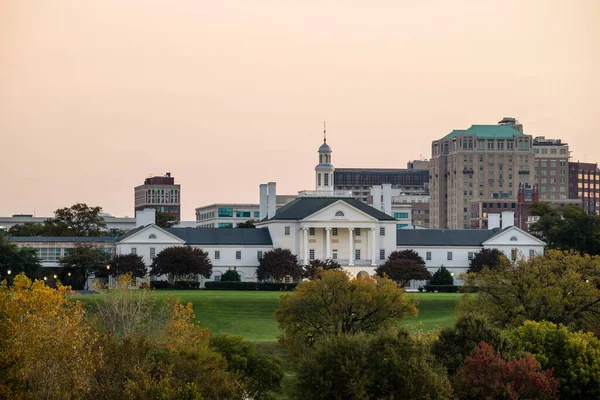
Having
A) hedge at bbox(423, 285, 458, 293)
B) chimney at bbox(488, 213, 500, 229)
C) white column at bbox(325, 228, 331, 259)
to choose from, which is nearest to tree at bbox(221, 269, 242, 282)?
white column at bbox(325, 228, 331, 259)

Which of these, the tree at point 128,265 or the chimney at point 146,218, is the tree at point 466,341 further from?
the chimney at point 146,218

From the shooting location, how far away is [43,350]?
185 ft

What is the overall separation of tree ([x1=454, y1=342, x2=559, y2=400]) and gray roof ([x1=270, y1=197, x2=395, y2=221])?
86.7m

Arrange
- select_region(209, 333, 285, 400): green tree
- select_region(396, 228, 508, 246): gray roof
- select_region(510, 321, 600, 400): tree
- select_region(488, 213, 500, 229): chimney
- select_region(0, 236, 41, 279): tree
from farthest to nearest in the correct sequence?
select_region(488, 213, 500, 229): chimney, select_region(396, 228, 508, 246): gray roof, select_region(0, 236, 41, 279): tree, select_region(510, 321, 600, 400): tree, select_region(209, 333, 285, 400): green tree

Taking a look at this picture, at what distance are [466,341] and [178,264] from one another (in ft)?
237

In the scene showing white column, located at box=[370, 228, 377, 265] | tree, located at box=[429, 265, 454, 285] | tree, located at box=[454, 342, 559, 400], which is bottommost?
tree, located at box=[454, 342, 559, 400]

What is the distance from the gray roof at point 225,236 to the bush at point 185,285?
12015 mm

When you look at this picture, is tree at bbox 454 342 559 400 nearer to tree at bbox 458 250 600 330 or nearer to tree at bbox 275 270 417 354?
tree at bbox 275 270 417 354

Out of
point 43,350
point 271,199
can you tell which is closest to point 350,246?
point 271,199

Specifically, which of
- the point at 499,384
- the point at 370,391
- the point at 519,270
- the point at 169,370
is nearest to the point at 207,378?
the point at 169,370

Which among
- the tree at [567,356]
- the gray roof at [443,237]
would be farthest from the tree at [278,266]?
the tree at [567,356]

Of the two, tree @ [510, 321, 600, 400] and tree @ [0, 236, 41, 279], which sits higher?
tree @ [0, 236, 41, 279]

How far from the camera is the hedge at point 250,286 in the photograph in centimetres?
13400

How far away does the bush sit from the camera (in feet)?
439
